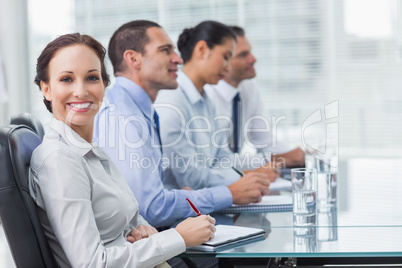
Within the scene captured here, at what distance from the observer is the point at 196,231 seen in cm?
142

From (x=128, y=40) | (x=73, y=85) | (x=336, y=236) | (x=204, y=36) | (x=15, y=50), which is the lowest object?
(x=336, y=236)

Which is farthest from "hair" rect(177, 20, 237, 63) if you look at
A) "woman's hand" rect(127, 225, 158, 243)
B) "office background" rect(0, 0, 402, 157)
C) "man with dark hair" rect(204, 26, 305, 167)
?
"office background" rect(0, 0, 402, 157)

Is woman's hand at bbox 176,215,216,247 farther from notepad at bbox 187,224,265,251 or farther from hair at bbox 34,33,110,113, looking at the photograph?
hair at bbox 34,33,110,113

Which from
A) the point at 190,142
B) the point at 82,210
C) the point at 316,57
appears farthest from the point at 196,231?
the point at 316,57

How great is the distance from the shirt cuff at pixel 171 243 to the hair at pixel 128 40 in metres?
1.03

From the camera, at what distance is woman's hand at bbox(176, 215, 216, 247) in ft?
4.61

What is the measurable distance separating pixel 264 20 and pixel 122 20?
1424 mm

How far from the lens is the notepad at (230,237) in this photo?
1.43 m

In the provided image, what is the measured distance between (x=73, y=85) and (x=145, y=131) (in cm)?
52

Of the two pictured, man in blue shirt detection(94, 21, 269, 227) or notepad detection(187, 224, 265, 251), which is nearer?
notepad detection(187, 224, 265, 251)

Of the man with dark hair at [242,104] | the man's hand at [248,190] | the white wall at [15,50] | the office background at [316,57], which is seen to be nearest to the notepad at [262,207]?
the man's hand at [248,190]

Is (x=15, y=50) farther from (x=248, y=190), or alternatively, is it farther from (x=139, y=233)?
(x=139, y=233)

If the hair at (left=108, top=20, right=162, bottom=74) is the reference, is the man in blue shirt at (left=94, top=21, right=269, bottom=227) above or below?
below

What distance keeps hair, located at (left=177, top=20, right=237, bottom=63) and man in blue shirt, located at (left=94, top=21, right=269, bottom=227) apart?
66 centimetres
